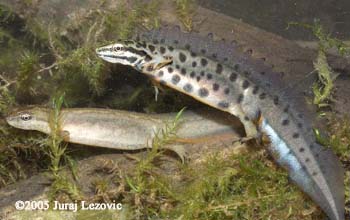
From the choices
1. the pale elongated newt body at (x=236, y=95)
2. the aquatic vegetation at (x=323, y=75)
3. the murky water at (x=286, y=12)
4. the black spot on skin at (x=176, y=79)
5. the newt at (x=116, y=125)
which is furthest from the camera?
the murky water at (x=286, y=12)

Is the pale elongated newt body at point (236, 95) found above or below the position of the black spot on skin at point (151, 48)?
below

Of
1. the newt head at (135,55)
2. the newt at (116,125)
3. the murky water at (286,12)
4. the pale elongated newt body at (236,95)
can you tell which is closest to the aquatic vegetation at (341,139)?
the pale elongated newt body at (236,95)

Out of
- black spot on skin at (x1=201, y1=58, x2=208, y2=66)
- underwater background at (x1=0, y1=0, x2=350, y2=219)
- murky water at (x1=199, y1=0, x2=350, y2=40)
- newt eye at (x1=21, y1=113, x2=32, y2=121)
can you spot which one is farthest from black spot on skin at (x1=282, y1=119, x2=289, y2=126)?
murky water at (x1=199, y1=0, x2=350, y2=40)

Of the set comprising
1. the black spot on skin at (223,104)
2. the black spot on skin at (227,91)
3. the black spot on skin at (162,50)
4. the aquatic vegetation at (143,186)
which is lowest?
the aquatic vegetation at (143,186)

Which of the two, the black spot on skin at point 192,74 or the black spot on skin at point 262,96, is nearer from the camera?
the black spot on skin at point 262,96

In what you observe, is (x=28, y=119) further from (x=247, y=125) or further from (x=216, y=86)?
(x=247, y=125)

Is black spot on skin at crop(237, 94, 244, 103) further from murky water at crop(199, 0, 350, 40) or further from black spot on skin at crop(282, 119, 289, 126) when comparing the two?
murky water at crop(199, 0, 350, 40)

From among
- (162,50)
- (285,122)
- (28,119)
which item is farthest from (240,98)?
(28,119)

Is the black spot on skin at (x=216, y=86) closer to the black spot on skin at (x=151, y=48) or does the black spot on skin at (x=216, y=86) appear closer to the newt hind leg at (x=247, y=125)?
the newt hind leg at (x=247, y=125)

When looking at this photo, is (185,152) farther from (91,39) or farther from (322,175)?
(91,39)
